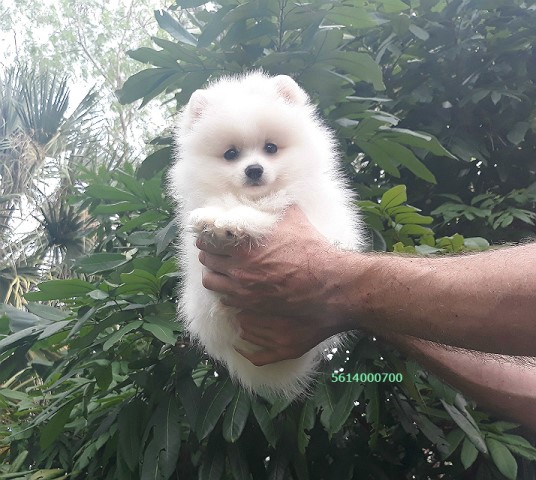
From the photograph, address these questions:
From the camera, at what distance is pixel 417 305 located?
1.18m

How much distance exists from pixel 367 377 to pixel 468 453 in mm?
360

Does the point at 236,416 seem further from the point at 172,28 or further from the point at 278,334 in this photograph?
the point at 172,28

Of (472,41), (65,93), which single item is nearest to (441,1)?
(472,41)

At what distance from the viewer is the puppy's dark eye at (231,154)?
1533 millimetres

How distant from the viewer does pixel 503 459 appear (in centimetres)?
158

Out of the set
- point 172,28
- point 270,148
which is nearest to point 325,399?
point 270,148

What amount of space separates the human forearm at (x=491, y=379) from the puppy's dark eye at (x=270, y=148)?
0.66 meters

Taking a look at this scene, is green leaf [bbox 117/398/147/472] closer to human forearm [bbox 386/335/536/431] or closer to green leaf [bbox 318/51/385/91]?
human forearm [bbox 386/335/536/431]

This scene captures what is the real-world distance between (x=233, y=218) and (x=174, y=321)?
0.41 meters

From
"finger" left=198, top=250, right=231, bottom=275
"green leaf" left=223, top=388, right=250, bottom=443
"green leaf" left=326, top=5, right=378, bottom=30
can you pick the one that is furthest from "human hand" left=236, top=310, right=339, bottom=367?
"green leaf" left=326, top=5, right=378, bottom=30

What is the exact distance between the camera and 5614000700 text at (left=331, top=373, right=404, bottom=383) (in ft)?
5.10

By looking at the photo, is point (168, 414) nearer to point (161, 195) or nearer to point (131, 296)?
point (131, 296)

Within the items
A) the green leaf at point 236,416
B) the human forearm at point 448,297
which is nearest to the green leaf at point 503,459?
the human forearm at point 448,297

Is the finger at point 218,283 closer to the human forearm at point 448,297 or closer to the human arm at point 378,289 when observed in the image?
the human arm at point 378,289
